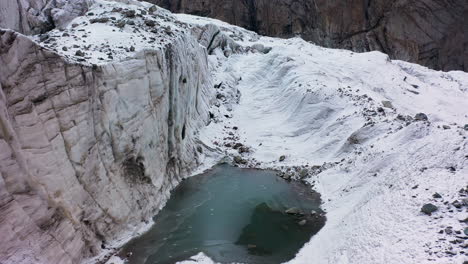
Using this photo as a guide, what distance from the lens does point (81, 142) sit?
14.8 metres

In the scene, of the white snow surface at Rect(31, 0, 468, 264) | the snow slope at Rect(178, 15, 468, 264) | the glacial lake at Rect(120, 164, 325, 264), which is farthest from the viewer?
the glacial lake at Rect(120, 164, 325, 264)

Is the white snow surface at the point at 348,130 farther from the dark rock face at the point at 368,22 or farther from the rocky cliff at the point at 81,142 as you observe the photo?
the dark rock face at the point at 368,22

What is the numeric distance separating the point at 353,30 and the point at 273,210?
186 ft

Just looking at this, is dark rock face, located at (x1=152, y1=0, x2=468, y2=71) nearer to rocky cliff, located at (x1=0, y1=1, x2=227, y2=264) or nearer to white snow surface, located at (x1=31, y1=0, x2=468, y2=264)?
white snow surface, located at (x1=31, y1=0, x2=468, y2=264)

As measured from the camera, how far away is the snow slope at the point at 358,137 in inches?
541

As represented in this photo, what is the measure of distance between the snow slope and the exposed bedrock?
24.8 ft

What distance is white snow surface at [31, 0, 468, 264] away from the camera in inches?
555


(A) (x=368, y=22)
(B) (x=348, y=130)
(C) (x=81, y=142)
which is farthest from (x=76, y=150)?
(A) (x=368, y=22)

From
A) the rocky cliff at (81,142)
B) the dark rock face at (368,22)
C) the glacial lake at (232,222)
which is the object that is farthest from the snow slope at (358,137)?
the dark rock face at (368,22)

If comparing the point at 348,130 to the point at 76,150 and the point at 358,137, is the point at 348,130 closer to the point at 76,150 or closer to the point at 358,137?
the point at 358,137

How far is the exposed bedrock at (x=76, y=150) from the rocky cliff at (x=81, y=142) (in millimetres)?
34

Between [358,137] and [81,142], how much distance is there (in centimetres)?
Result: 1617

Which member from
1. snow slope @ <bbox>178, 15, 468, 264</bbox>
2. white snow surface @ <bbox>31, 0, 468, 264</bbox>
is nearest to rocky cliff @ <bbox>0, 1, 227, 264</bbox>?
white snow surface @ <bbox>31, 0, 468, 264</bbox>

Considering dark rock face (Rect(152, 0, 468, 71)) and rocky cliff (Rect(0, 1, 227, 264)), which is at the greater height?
rocky cliff (Rect(0, 1, 227, 264))
